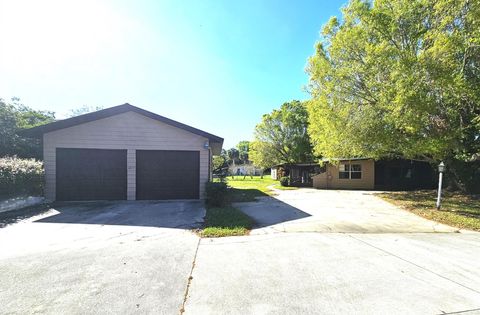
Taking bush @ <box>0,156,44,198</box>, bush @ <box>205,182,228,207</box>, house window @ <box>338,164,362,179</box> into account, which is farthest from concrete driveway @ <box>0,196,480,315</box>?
house window @ <box>338,164,362,179</box>

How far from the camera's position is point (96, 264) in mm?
4031

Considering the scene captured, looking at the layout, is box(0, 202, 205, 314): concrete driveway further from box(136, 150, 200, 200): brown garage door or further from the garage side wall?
the garage side wall

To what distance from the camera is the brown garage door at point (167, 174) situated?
11000 mm

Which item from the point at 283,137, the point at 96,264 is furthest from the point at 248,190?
the point at 283,137

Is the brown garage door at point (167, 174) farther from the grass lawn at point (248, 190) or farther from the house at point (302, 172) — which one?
the house at point (302, 172)

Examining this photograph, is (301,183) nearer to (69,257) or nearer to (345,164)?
(345,164)

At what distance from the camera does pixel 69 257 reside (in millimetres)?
4348

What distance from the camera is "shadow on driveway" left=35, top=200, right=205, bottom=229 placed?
7.03 m

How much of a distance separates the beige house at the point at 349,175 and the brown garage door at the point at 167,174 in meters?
12.7

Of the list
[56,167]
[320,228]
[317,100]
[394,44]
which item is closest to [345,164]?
[317,100]

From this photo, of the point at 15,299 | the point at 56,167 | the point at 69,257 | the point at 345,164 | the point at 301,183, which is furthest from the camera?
the point at 301,183

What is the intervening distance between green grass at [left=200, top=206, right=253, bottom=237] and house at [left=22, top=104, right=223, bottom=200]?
362cm

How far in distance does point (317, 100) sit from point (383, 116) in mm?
3630

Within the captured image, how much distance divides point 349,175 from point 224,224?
16.9 metres
